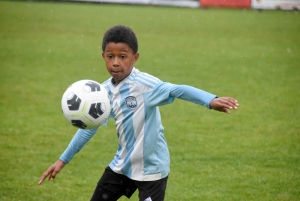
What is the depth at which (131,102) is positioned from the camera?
3.84 m

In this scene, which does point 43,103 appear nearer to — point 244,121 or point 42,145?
point 42,145

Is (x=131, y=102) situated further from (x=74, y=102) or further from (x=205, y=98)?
(x=205, y=98)

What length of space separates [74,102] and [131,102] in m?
0.41

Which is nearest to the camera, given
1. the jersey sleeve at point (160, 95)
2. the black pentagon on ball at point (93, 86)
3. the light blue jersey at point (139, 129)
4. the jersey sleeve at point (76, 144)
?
the jersey sleeve at point (160, 95)

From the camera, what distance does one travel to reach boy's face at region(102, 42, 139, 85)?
3.81 meters

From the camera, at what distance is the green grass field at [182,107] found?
617 centimetres

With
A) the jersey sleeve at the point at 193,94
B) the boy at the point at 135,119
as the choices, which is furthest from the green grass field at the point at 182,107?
the jersey sleeve at the point at 193,94

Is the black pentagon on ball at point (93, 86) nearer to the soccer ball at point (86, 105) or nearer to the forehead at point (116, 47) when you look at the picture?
the soccer ball at point (86, 105)

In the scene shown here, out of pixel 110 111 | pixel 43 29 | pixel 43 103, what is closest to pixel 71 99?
pixel 110 111

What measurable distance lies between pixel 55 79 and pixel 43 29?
8.76 metres

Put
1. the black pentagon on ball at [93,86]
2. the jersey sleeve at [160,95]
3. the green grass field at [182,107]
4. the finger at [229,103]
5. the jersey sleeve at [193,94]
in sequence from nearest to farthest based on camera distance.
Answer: the finger at [229,103] → the jersey sleeve at [193,94] → the jersey sleeve at [160,95] → the black pentagon on ball at [93,86] → the green grass field at [182,107]

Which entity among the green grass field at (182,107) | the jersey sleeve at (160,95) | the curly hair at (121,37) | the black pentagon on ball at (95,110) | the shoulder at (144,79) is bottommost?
the green grass field at (182,107)

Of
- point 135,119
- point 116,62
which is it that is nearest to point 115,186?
point 135,119

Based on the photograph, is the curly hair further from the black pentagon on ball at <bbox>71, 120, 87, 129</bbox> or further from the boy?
the black pentagon on ball at <bbox>71, 120, 87, 129</bbox>
